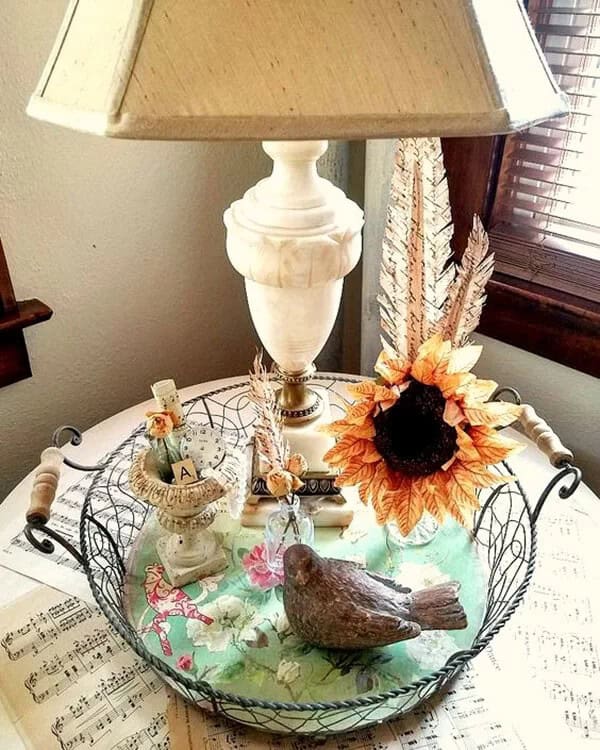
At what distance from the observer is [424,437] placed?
0.65m

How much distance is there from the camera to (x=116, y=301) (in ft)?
3.51

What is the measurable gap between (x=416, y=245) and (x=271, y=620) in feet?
1.30

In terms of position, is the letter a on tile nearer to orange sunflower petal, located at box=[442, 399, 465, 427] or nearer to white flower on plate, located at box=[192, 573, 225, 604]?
white flower on plate, located at box=[192, 573, 225, 604]

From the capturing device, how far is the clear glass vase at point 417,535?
0.79m

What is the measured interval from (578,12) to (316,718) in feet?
2.72

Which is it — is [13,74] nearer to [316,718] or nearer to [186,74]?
[186,74]

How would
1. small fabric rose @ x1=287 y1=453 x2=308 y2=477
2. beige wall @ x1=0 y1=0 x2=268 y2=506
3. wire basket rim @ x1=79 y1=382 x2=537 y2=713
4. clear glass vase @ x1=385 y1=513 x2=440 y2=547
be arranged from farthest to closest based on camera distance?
1. beige wall @ x1=0 y1=0 x2=268 y2=506
2. clear glass vase @ x1=385 y1=513 x2=440 y2=547
3. small fabric rose @ x1=287 y1=453 x2=308 y2=477
4. wire basket rim @ x1=79 y1=382 x2=537 y2=713

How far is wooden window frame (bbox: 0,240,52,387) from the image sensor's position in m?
0.92

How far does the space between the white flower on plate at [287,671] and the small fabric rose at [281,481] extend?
0.15 metres

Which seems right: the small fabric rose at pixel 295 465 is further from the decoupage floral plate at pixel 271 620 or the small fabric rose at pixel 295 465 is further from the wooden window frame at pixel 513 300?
the wooden window frame at pixel 513 300

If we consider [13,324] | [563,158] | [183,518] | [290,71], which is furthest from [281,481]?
[563,158]

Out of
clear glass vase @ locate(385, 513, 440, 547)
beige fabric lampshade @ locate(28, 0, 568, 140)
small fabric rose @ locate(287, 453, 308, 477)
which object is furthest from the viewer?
clear glass vase @ locate(385, 513, 440, 547)

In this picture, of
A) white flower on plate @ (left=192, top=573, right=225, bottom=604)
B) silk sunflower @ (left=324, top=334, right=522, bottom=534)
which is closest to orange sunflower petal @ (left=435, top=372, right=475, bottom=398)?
silk sunflower @ (left=324, top=334, right=522, bottom=534)

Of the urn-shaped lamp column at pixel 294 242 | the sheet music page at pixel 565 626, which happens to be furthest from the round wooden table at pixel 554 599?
the urn-shaped lamp column at pixel 294 242
